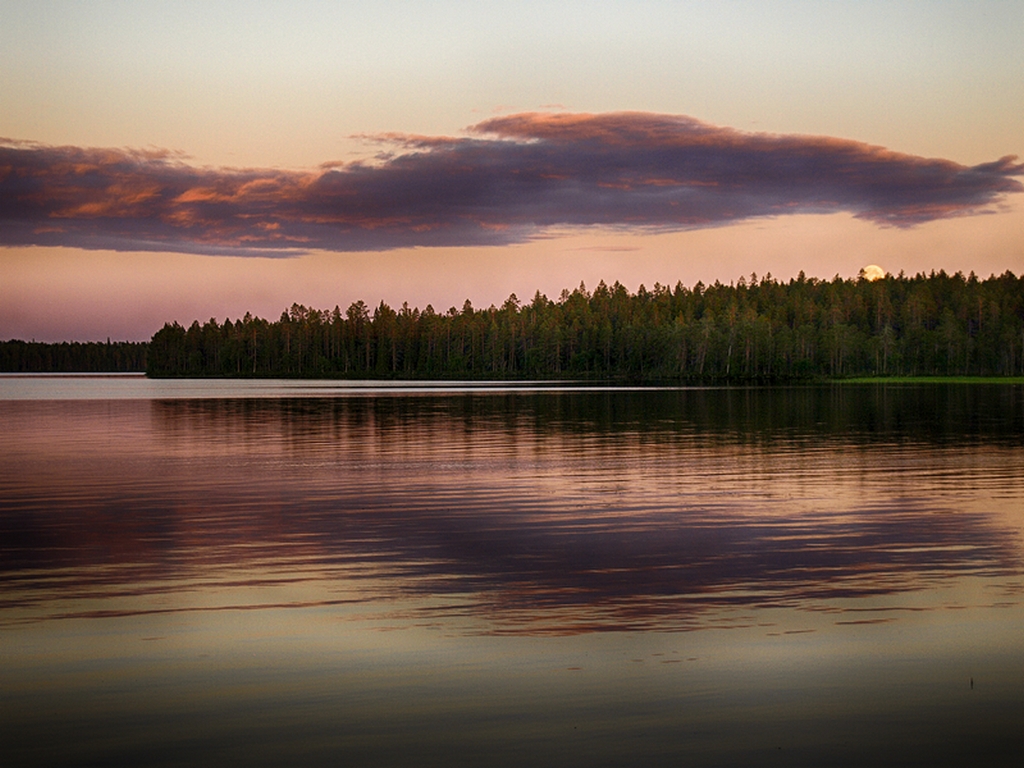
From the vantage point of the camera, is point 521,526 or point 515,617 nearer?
point 515,617

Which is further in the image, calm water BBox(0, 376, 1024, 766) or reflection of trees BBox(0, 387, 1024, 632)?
reflection of trees BBox(0, 387, 1024, 632)

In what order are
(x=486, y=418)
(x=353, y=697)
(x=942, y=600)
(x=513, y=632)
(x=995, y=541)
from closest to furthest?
1. (x=353, y=697)
2. (x=513, y=632)
3. (x=942, y=600)
4. (x=995, y=541)
5. (x=486, y=418)

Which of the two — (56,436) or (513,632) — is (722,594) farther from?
(56,436)

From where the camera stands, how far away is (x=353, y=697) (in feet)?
32.9

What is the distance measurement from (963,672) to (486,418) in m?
53.8

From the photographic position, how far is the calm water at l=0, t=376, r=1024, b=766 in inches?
355

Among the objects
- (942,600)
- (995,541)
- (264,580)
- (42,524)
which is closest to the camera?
(942,600)

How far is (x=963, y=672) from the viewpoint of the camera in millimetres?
10859

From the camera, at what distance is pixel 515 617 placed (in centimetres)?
1336

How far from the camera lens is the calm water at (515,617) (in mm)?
9016

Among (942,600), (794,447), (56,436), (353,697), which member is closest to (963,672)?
(942,600)

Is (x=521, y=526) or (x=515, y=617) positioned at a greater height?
(x=515, y=617)

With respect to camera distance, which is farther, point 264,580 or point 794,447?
point 794,447

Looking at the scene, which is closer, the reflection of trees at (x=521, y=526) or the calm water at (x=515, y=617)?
the calm water at (x=515, y=617)
